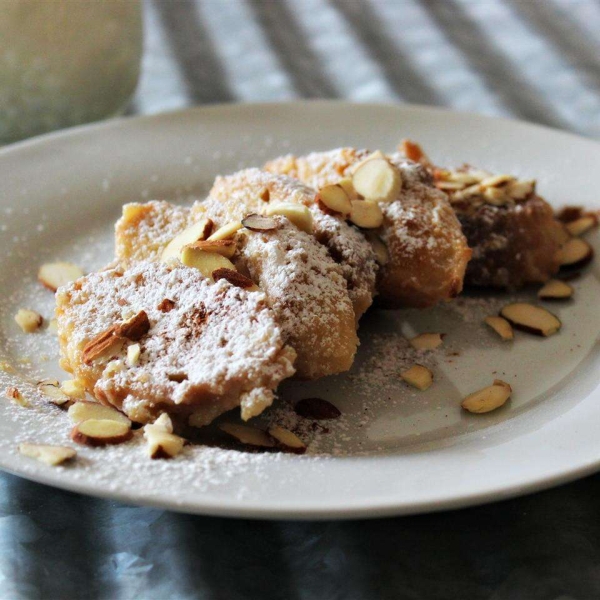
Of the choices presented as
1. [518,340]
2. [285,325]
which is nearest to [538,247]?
[518,340]

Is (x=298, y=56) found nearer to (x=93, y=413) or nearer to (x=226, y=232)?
(x=226, y=232)

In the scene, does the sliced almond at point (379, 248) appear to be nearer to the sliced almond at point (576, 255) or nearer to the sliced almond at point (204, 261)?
the sliced almond at point (204, 261)

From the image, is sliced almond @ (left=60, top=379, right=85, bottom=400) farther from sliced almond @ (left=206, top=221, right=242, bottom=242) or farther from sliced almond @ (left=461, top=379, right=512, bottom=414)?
sliced almond @ (left=461, top=379, right=512, bottom=414)

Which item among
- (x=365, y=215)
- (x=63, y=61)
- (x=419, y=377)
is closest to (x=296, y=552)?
(x=419, y=377)

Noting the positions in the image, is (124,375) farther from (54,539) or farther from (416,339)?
(416,339)

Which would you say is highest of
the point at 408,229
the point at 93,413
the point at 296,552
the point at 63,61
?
the point at 63,61

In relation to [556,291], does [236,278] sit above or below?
above

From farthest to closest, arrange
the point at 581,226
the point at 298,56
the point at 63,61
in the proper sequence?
the point at 298,56
the point at 63,61
the point at 581,226
